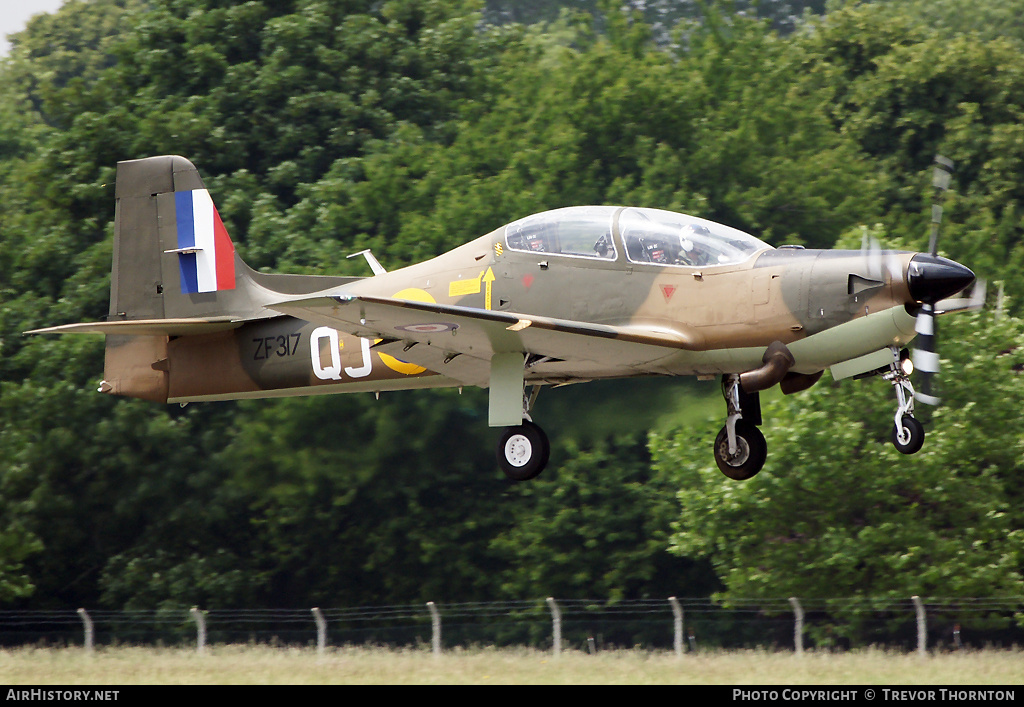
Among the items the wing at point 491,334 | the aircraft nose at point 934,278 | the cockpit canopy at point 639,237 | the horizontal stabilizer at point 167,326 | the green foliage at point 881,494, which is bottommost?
the green foliage at point 881,494

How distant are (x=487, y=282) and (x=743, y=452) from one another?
3.22 metres

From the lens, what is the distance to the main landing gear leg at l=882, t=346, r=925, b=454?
13.5 m

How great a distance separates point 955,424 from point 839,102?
17.6 m

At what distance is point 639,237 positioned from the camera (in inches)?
556

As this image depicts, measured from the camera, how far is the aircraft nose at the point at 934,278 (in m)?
12.8

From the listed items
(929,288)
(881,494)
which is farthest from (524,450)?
(881,494)

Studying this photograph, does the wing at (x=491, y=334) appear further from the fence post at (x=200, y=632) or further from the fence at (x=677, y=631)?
the fence post at (x=200, y=632)

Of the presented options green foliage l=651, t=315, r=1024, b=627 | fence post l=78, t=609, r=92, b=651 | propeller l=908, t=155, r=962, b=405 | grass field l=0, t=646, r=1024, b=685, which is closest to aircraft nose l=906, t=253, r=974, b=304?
propeller l=908, t=155, r=962, b=405

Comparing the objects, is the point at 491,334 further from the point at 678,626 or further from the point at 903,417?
the point at 678,626

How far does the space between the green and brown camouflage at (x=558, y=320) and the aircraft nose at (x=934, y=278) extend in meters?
0.02

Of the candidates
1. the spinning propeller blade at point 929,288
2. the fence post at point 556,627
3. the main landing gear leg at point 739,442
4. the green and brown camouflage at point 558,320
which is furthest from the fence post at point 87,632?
the spinning propeller blade at point 929,288

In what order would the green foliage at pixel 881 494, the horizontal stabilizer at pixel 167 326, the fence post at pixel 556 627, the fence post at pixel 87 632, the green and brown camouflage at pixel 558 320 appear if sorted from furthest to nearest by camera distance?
1. the green foliage at pixel 881 494
2. the fence post at pixel 87 632
3. the fence post at pixel 556 627
4. the horizontal stabilizer at pixel 167 326
5. the green and brown camouflage at pixel 558 320

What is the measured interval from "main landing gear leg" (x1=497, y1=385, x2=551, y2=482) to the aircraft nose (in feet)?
13.1

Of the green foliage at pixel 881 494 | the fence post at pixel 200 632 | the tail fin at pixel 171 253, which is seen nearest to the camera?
the tail fin at pixel 171 253
